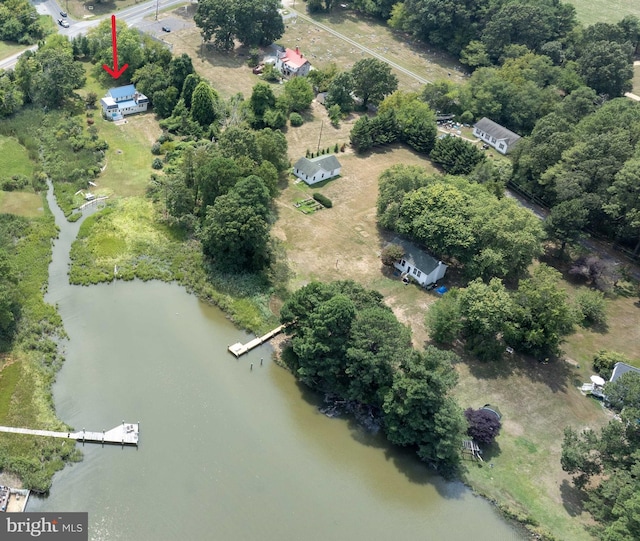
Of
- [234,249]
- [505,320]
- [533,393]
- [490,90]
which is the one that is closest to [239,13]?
[490,90]

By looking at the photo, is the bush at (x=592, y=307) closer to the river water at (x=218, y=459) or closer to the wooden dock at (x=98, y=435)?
the river water at (x=218, y=459)

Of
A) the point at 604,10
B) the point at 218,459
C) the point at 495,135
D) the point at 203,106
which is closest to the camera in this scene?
the point at 218,459

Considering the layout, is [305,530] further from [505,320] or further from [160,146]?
[160,146]

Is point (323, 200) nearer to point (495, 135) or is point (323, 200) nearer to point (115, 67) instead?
point (495, 135)

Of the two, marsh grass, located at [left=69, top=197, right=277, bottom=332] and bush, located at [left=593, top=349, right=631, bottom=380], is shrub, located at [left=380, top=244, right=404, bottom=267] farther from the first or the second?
bush, located at [left=593, top=349, right=631, bottom=380]

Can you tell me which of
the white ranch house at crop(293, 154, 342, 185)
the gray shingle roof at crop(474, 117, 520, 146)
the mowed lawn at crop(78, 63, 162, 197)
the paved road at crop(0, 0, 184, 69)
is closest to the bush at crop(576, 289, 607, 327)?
the gray shingle roof at crop(474, 117, 520, 146)

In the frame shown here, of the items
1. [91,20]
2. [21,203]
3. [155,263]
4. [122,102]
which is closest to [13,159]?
[21,203]

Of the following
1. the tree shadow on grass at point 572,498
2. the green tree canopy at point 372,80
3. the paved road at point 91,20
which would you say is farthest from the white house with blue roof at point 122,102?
the tree shadow on grass at point 572,498
